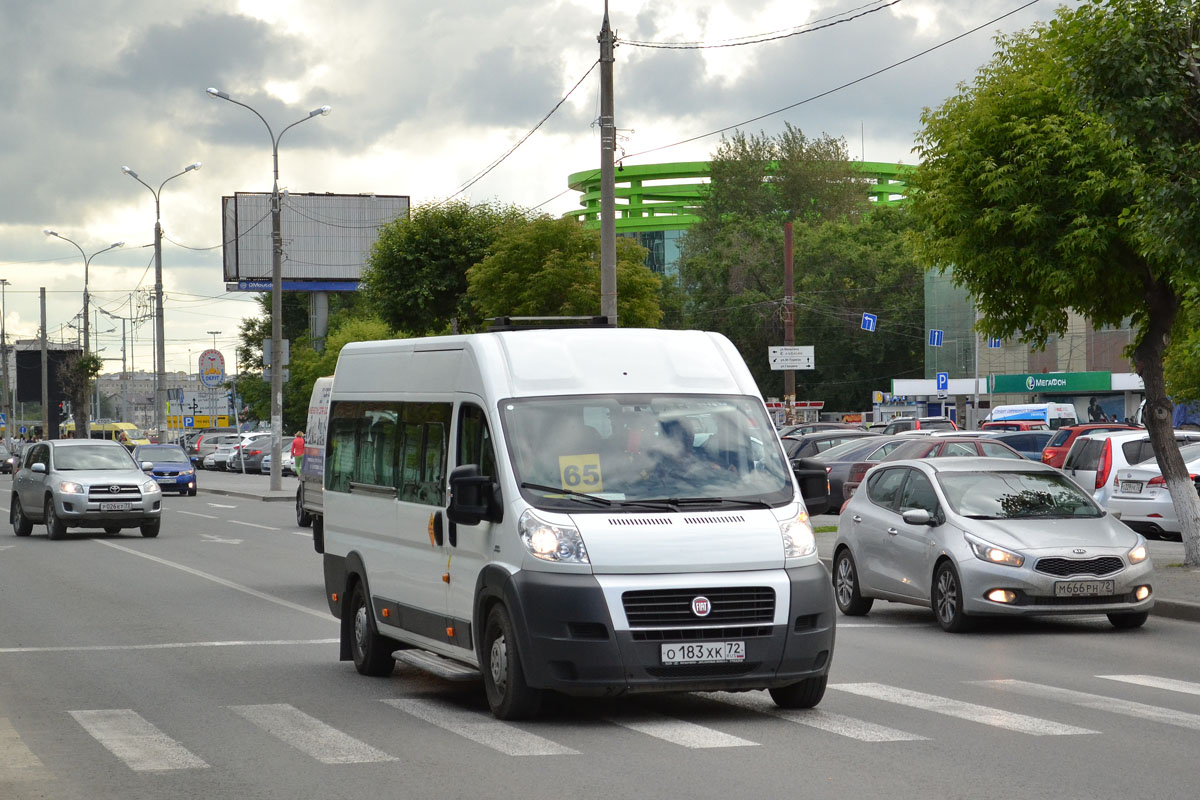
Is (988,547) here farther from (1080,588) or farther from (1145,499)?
(1145,499)

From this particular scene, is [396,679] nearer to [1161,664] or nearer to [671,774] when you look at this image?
[671,774]

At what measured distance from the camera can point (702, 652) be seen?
8.95 metres

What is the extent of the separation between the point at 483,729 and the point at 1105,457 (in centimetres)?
1768

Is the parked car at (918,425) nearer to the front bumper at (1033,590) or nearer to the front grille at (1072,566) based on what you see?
the front bumper at (1033,590)

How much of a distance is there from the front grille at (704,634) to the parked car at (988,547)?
5417 mm

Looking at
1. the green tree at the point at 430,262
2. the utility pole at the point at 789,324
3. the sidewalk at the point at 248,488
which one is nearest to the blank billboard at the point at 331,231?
the sidewalk at the point at 248,488

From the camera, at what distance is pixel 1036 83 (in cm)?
1920

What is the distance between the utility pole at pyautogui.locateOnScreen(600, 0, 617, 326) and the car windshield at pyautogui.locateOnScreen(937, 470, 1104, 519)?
30.3ft

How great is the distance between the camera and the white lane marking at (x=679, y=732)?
8.63 metres

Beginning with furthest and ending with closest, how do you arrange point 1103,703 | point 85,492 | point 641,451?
point 85,492
point 1103,703
point 641,451

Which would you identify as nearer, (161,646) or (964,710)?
(964,710)

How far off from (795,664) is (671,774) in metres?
1.66

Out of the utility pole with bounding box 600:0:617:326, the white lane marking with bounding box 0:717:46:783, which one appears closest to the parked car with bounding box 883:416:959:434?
the utility pole with bounding box 600:0:617:326

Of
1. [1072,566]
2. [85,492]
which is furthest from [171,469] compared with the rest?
[1072,566]
